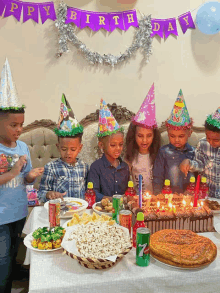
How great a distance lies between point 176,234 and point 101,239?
379mm

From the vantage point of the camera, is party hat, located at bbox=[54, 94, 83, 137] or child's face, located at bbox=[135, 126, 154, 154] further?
child's face, located at bbox=[135, 126, 154, 154]

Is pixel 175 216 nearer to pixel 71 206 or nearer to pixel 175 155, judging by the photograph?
pixel 71 206

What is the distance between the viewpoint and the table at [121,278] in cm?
108

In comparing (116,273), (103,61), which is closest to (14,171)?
(116,273)

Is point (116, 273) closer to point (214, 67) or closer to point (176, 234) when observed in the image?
point (176, 234)

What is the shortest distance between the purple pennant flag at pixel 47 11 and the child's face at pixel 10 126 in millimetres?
1671

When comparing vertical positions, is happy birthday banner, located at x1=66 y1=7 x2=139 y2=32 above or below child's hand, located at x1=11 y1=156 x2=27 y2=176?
above

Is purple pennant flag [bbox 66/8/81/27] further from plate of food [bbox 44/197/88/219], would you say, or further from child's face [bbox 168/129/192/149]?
plate of food [bbox 44/197/88/219]

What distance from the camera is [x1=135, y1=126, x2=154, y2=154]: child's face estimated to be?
2453 mm

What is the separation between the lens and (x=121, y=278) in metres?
1.11

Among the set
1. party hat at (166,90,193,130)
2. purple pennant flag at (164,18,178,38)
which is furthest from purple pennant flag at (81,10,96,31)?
party hat at (166,90,193,130)

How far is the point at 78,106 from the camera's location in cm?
337

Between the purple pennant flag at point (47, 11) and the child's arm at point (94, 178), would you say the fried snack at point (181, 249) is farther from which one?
the purple pennant flag at point (47, 11)

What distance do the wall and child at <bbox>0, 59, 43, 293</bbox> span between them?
1.24 metres
